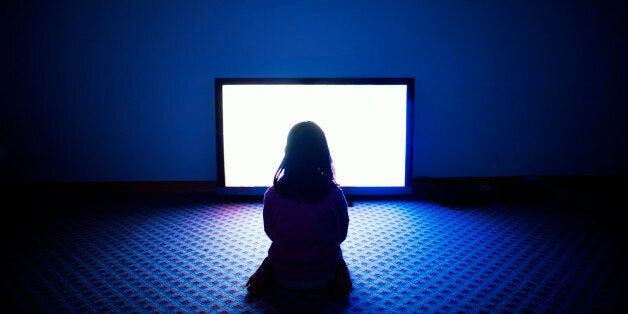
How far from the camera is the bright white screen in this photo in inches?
124

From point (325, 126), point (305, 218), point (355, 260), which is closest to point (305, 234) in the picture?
point (305, 218)

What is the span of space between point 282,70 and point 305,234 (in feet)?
6.24

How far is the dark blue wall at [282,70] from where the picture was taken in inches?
131

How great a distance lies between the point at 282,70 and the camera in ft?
11.1

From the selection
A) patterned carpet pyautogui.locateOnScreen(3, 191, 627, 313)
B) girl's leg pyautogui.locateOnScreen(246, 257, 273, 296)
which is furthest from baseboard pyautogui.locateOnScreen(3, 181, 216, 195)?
girl's leg pyautogui.locateOnScreen(246, 257, 273, 296)

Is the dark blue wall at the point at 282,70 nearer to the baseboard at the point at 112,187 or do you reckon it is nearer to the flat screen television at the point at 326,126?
the baseboard at the point at 112,187

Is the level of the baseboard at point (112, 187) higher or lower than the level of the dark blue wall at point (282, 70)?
lower

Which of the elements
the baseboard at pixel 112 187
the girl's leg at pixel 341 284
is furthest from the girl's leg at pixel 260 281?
the baseboard at pixel 112 187

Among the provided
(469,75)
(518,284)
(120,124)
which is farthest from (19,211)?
(469,75)

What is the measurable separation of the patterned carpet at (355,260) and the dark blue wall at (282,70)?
53cm

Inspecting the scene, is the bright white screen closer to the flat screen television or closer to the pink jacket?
the flat screen television

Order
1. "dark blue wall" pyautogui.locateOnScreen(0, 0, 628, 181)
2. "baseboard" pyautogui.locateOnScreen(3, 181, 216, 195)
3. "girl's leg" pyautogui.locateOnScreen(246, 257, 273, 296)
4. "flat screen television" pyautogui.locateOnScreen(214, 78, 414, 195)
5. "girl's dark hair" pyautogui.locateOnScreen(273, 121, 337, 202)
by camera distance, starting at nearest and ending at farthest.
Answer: "girl's dark hair" pyautogui.locateOnScreen(273, 121, 337, 202) → "girl's leg" pyautogui.locateOnScreen(246, 257, 273, 296) → "flat screen television" pyautogui.locateOnScreen(214, 78, 414, 195) → "dark blue wall" pyautogui.locateOnScreen(0, 0, 628, 181) → "baseboard" pyautogui.locateOnScreen(3, 181, 216, 195)

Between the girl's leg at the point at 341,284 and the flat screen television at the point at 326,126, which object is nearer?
the girl's leg at the point at 341,284

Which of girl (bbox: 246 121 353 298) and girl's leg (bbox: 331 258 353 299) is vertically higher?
girl (bbox: 246 121 353 298)
